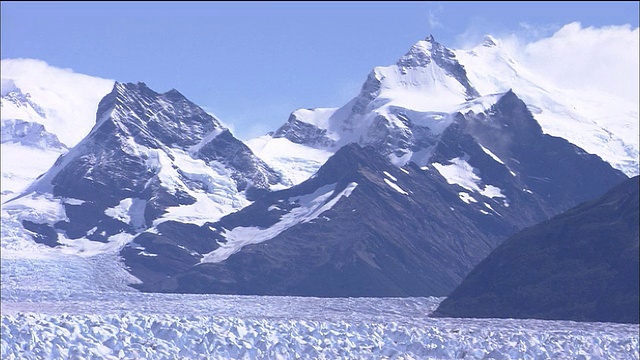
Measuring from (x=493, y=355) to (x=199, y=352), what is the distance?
88.6 ft

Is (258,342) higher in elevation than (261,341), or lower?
lower

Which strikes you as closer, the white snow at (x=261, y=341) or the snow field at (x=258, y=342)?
the snow field at (x=258, y=342)

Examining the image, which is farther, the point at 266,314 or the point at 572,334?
the point at 266,314

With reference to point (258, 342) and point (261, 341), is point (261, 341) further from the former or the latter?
point (258, 342)

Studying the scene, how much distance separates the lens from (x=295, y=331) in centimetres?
13138

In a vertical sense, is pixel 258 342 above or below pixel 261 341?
below

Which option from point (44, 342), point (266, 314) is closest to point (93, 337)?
point (44, 342)

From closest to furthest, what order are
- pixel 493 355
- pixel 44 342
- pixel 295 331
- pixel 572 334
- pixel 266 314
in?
pixel 44 342 < pixel 493 355 < pixel 295 331 < pixel 572 334 < pixel 266 314

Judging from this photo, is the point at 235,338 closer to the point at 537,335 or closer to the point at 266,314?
the point at 537,335

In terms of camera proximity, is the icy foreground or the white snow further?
the white snow

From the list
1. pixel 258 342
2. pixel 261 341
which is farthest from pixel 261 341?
pixel 258 342

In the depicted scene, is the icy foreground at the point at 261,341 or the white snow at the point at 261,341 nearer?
the icy foreground at the point at 261,341

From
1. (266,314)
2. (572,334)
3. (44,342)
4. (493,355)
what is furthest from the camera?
(266,314)

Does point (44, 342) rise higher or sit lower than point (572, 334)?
lower
